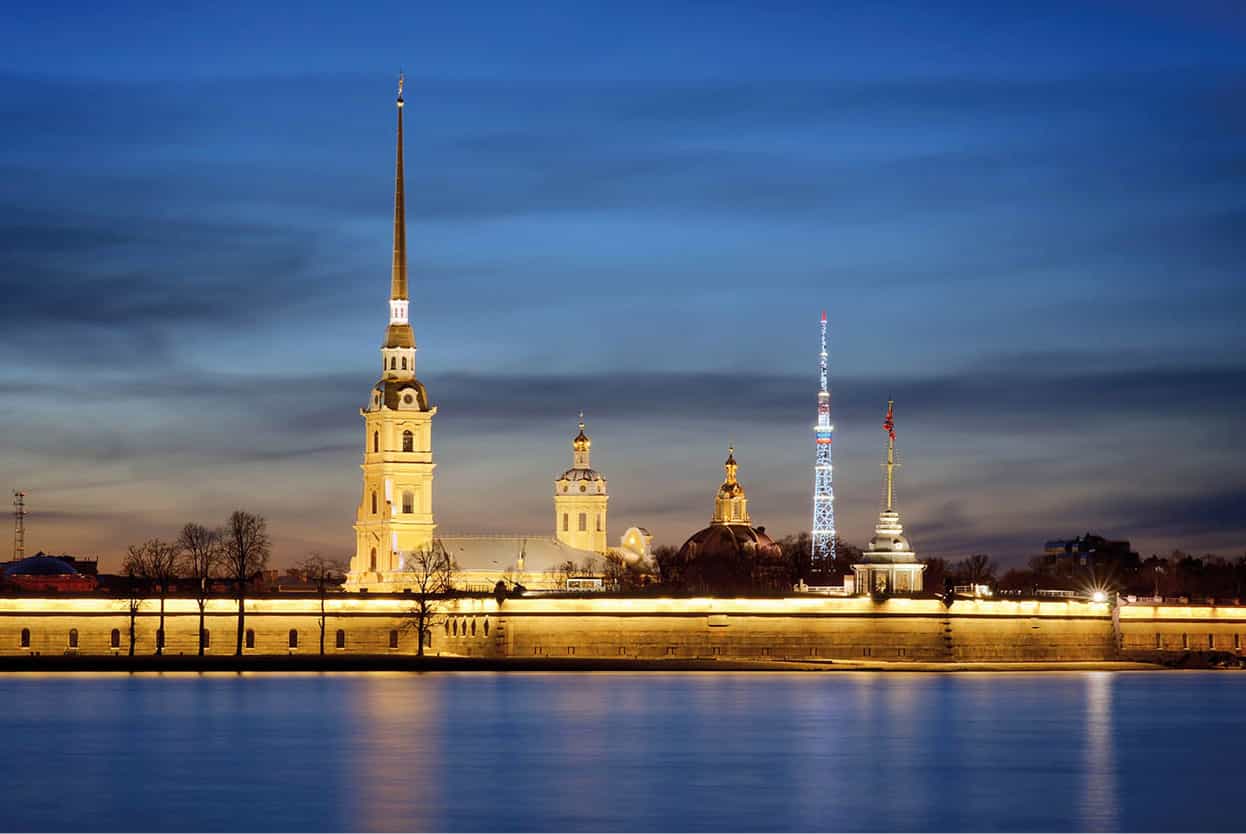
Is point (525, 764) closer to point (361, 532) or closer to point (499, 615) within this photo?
point (499, 615)

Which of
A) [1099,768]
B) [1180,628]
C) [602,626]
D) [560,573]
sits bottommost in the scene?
[1099,768]

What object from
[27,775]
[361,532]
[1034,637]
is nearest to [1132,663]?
[1034,637]

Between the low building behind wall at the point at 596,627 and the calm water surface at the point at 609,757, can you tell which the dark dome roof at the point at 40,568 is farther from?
the calm water surface at the point at 609,757

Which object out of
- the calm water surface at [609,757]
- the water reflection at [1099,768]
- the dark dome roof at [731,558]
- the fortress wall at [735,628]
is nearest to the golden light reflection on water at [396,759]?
the calm water surface at [609,757]

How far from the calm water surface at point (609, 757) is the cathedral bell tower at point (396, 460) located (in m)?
46.3

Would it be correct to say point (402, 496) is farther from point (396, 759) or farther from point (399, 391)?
point (396, 759)

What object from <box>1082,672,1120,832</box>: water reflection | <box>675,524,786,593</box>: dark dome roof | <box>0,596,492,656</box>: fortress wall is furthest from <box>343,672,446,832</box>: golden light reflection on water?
<box>675,524,786,593</box>: dark dome roof

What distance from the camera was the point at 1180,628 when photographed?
142 meters

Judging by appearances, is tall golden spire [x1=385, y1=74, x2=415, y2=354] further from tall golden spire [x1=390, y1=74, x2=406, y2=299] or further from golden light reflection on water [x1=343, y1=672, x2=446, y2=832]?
golden light reflection on water [x1=343, y1=672, x2=446, y2=832]

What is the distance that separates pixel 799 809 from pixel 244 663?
218 feet

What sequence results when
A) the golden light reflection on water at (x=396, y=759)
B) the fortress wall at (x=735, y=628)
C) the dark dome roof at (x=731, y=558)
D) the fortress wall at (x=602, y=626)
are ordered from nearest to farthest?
the golden light reflection on water at (x=396, y=759) < the fortress wall at (x=602, y=626) < the fortress wall at (x=735, y=628) < the dark dome roof at (x=731, y=558)

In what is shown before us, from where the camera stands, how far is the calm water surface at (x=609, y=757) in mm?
56094

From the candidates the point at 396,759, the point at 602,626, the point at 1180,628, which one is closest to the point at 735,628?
the point at 602,626

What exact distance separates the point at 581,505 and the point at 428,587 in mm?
35012
